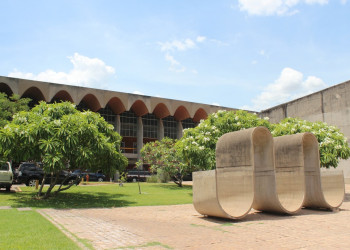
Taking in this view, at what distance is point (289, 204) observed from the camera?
11633mm

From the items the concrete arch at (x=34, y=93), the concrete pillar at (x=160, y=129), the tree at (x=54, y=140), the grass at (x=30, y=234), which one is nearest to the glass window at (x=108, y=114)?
the concrete pillar at (x=160, y=129)

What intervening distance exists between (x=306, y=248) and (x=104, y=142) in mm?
10343

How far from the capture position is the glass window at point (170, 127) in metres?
53.8

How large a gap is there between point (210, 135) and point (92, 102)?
29399 mm

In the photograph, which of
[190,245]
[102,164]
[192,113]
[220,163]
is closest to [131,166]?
[192,113]

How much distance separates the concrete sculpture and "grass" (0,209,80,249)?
4.39 meters

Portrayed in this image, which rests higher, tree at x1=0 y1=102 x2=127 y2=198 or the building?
the building

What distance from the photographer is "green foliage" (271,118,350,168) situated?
18219 millimetres

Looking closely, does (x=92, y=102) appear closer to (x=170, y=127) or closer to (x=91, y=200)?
(x=170, y=127)

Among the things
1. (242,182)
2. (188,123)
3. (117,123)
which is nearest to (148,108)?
(117,123)

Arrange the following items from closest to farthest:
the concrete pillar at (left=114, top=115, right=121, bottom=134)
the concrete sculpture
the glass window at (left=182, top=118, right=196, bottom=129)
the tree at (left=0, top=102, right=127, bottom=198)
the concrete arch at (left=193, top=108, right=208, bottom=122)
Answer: the concrete sculpture
the tree at (left=0, top=102, right=127, bottom=198)
the concrete pillar at (left=114, top=115, right=121, bottom=134)
the concrete arch at (left=193, top=108, right=208, bottom=122)
the glass window at (left=182, top=118, right=196, bottom=129)

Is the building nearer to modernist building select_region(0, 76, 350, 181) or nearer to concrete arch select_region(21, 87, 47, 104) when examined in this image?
modernist building select_region(0, 76, 350, 181)

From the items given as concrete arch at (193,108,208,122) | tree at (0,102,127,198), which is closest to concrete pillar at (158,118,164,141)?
concrete arch at (193,108,208,122)

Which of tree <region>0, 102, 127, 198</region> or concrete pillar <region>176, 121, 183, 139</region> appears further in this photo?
concrete pillar <region>176, 121, 183, 139</region>
